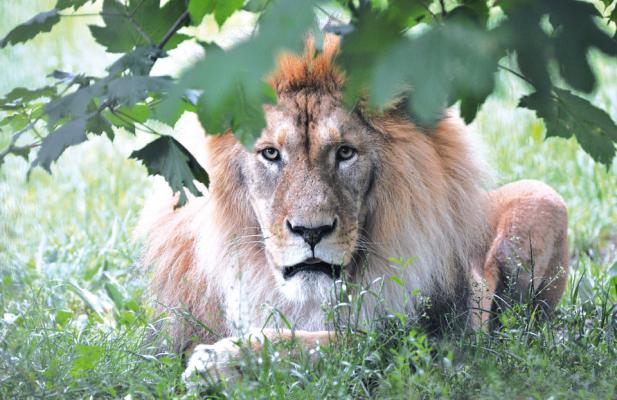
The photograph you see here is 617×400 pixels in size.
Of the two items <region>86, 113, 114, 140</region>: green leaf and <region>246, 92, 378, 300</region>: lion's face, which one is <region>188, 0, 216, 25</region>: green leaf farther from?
<region>246, 92, 378, 300</region>: lion's face

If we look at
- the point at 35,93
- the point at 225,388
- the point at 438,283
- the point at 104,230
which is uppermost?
the point at 35,93

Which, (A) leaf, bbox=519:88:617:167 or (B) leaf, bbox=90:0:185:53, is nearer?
(A) leaf, bbox=519:88:617:167

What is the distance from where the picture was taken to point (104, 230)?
20.4 ft

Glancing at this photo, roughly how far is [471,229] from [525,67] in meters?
2.27

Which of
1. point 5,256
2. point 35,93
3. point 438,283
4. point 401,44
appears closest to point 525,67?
point 401,44

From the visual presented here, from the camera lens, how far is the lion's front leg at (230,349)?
3336mm

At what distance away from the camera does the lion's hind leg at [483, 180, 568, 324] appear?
4.59m

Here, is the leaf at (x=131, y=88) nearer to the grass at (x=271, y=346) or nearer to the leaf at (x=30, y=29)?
the leaf at (x=30, y=29)

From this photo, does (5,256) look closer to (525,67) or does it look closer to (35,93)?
(35,93)

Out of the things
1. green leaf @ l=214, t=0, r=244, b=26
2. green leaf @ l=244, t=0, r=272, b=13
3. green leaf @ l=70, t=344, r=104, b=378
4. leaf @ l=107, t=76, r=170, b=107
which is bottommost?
green leaf @ l=70, t=344, r=104, b=378

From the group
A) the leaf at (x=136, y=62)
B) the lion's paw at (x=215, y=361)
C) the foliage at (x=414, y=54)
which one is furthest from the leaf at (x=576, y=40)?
the lion's paw at (x=215, y=361)

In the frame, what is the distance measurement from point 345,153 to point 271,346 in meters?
0.89

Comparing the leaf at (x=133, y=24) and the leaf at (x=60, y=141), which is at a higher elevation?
the leaf at (x=133, y=24)

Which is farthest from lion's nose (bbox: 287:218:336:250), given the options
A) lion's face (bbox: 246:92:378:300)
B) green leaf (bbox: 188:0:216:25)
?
green leaf (bbox: 188:0:216:25)
